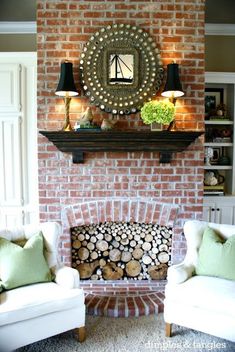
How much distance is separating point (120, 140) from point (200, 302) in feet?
4.92

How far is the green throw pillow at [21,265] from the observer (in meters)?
2.33

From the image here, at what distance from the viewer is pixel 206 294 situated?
223 centimetres

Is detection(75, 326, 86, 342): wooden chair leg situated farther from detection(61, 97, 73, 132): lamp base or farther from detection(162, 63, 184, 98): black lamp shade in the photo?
detection(162, 63, 184, 98): black lamp shade

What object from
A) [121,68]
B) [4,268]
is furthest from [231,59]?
[4,268]

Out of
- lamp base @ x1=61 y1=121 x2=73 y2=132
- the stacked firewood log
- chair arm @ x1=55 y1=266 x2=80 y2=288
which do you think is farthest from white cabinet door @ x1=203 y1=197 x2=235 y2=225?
chair arm @ x1=55 y1=266 x2=80 y2=288

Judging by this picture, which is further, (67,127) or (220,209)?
(220,209)

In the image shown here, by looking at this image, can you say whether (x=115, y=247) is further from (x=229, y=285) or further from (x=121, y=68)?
(x=121, y=68)

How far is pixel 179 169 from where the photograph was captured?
10.2 feet

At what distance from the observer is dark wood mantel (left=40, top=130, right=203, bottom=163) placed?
9.40 ft

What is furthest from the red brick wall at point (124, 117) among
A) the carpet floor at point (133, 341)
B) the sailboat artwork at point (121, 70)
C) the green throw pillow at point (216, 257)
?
the carpet floor at point (133, 341)

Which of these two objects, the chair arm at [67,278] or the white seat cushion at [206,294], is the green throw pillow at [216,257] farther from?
the chair arm at [67,278]

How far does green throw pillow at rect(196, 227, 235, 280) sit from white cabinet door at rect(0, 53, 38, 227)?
5.96 ft

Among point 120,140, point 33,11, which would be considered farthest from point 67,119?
point 33,11

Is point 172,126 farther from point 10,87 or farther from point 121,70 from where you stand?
point 10,87
